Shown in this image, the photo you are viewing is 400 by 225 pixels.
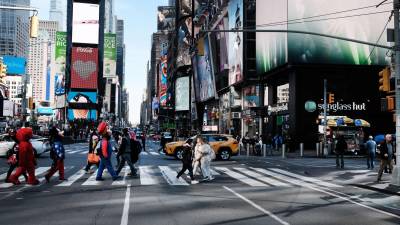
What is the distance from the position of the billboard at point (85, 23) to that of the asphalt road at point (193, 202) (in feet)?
555

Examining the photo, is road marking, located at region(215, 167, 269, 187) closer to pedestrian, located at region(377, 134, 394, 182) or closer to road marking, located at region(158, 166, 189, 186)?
road marking, located at region(158, 166, 189, 186)

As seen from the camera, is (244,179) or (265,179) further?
(265,179)

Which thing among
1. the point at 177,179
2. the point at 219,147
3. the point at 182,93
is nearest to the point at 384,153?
the point at 177,179

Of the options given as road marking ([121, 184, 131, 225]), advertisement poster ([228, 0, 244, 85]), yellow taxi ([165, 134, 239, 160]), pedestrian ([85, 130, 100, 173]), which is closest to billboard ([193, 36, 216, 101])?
advertisement poster ([228, 0, 244, 85])

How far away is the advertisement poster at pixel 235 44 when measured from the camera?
207 feet

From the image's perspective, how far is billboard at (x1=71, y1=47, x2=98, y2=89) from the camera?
17475 centimetres

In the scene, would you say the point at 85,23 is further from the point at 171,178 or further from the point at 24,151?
the point at 24,151

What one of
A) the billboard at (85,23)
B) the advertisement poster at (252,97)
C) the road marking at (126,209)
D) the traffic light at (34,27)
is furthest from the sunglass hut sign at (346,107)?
the billboard at (85,23)

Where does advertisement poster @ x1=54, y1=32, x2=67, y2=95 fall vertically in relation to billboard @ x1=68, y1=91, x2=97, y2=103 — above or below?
above

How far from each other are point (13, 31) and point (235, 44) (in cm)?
3817

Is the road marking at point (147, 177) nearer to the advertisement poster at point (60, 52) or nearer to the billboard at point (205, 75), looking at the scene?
the billboard at point (205, 75)

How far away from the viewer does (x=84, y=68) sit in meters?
176

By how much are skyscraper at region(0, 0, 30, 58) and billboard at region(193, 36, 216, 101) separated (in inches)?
1106

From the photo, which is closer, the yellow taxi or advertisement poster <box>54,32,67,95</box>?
the yellow taxi
